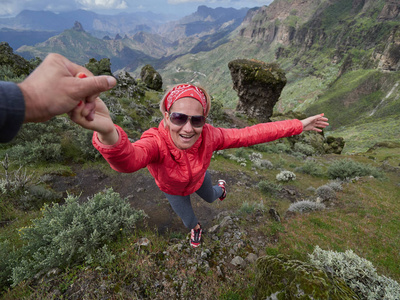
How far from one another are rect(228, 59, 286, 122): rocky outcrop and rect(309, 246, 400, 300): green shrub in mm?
26661

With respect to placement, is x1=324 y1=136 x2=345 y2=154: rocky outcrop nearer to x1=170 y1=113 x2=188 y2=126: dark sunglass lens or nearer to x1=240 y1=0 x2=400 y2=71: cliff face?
x1=170 y1=113 x2=188 y2=126: dark sunglass lens

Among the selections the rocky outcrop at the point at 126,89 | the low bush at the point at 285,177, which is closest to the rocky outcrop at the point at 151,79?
the rocky outcrop at the point at 126,89

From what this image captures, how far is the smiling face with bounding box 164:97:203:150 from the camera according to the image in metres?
2.57

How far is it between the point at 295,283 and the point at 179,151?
2376mm

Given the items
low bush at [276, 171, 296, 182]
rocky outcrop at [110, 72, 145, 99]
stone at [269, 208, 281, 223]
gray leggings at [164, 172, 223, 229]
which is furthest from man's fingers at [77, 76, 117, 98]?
rocky outcrop at [110, 72, 145, 99]

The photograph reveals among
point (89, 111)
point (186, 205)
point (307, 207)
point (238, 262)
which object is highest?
point (89, 111)

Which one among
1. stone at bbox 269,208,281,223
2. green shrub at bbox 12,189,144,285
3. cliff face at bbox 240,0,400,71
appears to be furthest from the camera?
cliff face at bbox 240,0,400,71

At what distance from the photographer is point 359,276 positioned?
10.4 ft

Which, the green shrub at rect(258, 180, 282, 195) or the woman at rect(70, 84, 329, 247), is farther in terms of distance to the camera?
the green shrub at rect(258, 180, 282, 195)

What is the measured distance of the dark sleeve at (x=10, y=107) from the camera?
1.03 m

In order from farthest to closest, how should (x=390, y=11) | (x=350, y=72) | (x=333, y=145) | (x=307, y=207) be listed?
(x=390, y=11) → (x=350, y=72) → (x=333, y=145) → (x=307, y=207)

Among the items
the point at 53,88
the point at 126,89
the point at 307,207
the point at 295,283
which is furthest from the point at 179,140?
the point at 126,89

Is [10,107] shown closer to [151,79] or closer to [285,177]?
[285,177]

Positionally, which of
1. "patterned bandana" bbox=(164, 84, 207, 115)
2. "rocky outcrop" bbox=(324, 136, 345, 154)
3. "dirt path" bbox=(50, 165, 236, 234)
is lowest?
"rocky outcrop" bbox=(324, 136, 345, 154)
